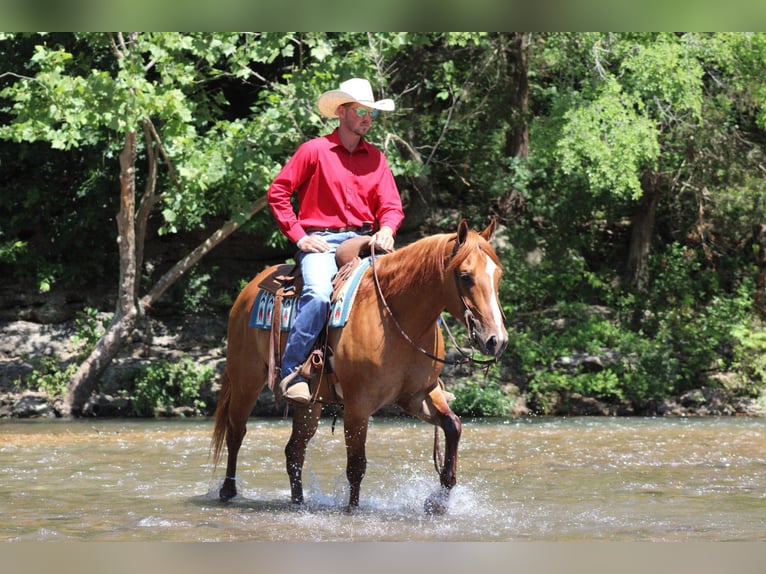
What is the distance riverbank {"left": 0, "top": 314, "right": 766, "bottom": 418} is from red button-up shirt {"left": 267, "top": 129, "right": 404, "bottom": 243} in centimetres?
959

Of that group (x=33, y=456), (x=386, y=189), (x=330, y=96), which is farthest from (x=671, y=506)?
(x=33, y=456)

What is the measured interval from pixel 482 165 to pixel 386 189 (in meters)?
12.5

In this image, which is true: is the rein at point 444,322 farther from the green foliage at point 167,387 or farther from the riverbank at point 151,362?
the green foliage at point 167,387

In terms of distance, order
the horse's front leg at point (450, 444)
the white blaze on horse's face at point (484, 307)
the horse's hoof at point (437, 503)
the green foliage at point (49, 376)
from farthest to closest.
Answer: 1. the green foliage at point (49, 376)
2. the horse's hoof at point (437, 503)
3. the horse's front leg at point (450, 444)
4. the white blaze on horse's face at point (484, 307)

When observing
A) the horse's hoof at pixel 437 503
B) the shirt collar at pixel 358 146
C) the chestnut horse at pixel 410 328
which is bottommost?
the horse's hoof at pixel 437 503

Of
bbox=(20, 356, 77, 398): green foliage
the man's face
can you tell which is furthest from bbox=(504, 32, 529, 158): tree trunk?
the man's face

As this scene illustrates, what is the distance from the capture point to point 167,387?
17.3 metres

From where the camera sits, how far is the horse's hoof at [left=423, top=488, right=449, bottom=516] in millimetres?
7242

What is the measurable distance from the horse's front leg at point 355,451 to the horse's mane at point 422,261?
0.87 meters

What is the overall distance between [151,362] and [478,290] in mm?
12207

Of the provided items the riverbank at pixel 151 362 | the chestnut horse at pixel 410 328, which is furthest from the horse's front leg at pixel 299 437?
the riverbank at pixel 151 362

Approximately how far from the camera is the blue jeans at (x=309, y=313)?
7203 mm

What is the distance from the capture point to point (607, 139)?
53.7ft
